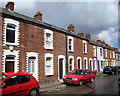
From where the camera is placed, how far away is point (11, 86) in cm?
630

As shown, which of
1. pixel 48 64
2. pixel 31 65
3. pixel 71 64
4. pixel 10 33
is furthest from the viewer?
pixel 71 64

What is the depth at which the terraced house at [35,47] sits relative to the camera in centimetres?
1028

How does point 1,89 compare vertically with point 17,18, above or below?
below

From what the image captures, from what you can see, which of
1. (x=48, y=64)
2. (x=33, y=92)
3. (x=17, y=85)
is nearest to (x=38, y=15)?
(x=48, y=64)

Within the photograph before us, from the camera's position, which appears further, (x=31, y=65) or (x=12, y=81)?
(x=31, y=65)

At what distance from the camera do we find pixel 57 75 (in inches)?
587

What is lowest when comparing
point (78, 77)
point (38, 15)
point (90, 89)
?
point (90, 89)

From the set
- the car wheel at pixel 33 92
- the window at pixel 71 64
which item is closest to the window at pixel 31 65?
the car wheel at pixel 33 92

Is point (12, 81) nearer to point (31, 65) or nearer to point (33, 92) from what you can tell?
point (33, 92)

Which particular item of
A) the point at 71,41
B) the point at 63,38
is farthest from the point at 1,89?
the point at 71,41

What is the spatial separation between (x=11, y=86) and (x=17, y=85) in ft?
1.16

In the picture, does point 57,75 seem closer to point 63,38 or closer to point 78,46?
point 63,38

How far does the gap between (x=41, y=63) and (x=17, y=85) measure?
6442mm

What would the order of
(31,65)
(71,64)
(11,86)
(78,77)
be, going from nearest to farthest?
1. (11,86)
2. (78,77)
3. (31,65)
4. (71,64)
